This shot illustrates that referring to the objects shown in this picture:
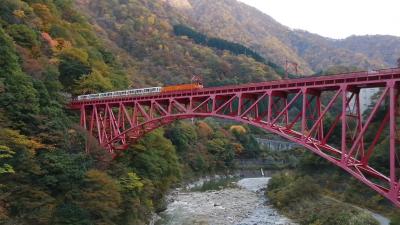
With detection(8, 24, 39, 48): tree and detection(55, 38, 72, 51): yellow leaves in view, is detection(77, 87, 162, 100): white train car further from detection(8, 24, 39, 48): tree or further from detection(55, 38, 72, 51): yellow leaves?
detection(55, 38, 72, 51): yellow leaves

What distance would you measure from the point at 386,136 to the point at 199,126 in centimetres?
4299

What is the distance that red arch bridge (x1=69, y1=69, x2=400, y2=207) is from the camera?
16672mm

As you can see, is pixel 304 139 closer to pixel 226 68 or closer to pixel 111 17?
pixel 226 68

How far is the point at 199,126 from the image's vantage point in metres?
74.0

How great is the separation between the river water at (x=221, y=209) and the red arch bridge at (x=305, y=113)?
7.90m

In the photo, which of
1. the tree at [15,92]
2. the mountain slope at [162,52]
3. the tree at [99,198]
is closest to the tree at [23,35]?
the tree at [15,92]

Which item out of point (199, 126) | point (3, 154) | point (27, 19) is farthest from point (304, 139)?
point (199, 126)

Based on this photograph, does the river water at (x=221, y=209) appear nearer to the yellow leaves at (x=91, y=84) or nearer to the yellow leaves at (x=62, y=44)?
the yellow leaves at (x=91, y=84)

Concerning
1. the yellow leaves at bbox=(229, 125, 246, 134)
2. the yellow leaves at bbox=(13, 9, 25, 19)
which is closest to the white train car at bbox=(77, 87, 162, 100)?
the yellow leaves at bbox=(13, 9, 25, 19)

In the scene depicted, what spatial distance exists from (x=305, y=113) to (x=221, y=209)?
2124 cm

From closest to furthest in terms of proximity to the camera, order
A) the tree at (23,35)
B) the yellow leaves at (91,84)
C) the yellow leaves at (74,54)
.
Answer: the tree at (23,35)
the yellow leaves at (91,84)
the yellow leaves at (74,54)

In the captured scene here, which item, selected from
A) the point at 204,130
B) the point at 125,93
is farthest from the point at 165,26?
the point at 125,93

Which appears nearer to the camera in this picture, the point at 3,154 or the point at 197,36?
the point at 3,154

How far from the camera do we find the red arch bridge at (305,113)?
656 inches
